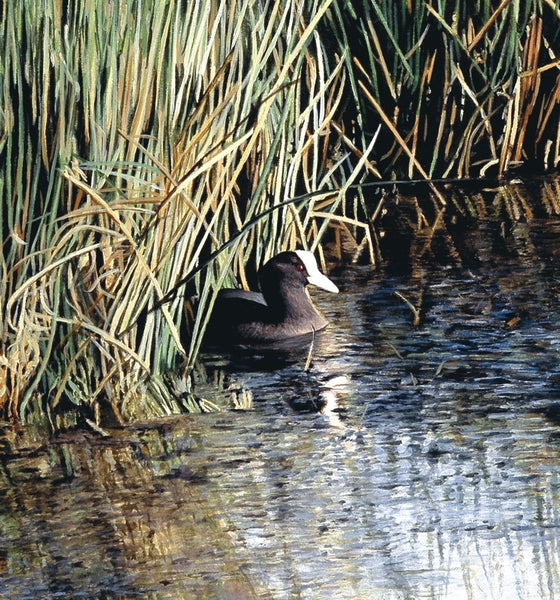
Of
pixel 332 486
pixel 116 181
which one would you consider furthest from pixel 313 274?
pixel 332 486

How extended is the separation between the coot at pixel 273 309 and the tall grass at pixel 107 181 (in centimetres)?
83

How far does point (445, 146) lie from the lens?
708 centimetres

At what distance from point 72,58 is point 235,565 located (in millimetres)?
1506

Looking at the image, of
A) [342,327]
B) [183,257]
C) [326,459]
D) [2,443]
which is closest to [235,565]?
[326,459]

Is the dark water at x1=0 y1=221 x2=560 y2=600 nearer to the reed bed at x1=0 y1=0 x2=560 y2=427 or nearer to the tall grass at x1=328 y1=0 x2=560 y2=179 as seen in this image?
the reed bed at x1=0 y1=0 x2=560 y2=427

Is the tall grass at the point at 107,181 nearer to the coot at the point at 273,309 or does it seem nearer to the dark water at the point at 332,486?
the dark water at the point at 332,486

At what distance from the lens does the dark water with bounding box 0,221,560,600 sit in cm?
319

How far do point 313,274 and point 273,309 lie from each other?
20 centimetres

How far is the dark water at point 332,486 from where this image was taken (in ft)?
10.5

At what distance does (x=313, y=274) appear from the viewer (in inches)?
221

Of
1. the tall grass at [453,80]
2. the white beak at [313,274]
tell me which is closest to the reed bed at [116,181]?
the white beak at [313,274]

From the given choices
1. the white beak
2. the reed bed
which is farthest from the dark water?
the white beak

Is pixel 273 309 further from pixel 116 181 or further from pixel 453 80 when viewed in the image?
pixel 453 80

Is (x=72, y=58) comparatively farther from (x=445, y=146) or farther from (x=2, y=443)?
(x=445, y=146)
